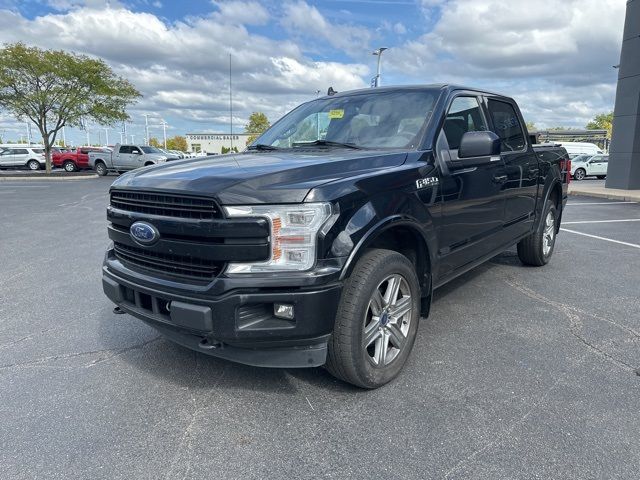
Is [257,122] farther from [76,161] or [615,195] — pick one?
[615,195]

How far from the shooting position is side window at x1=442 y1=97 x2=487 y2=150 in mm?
3580

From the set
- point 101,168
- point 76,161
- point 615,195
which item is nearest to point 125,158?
point 101,168

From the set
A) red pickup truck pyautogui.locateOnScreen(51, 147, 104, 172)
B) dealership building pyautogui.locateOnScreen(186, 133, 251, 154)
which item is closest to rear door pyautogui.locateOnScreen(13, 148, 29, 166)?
red pickup truck pyautogui.locateOnScreen(51, 147, 104, 172)

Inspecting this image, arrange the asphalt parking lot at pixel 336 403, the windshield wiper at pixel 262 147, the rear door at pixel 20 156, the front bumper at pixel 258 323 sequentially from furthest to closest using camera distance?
the rear door at pixel 20 156, the windshield wiper at pixel 262 147, the front bumper at pixel 258 323, the asphalt parking lot at pixel 336 403

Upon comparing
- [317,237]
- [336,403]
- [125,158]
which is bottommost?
A: [336,403]

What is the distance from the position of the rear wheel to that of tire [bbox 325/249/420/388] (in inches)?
1149

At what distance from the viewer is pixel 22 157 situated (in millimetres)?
35406

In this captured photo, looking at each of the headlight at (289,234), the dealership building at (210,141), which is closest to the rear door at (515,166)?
the headlight at (289,234)

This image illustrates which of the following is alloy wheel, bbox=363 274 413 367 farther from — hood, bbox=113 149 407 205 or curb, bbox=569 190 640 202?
curb, bbox=569 190 640 202

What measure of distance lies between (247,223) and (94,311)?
2738 millimetres

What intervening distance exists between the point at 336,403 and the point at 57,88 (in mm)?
29898

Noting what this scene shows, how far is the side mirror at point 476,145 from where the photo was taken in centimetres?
332

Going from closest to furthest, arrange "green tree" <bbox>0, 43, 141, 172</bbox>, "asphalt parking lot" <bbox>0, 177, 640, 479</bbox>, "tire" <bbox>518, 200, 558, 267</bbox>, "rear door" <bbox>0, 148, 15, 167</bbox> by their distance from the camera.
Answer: "asphalt parking lot" <bbox>0, 177, 640, 479</bbox>
"tire" <bbox>518, 200, 558, 267</bbox>
"green tree" <bbox>0, 43, 141, 172</bbox>
"rear door" <bbox>0, 148, 15, 167</bbox>

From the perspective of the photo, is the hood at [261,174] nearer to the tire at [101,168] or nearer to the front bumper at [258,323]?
the front bumper at [258,323]
